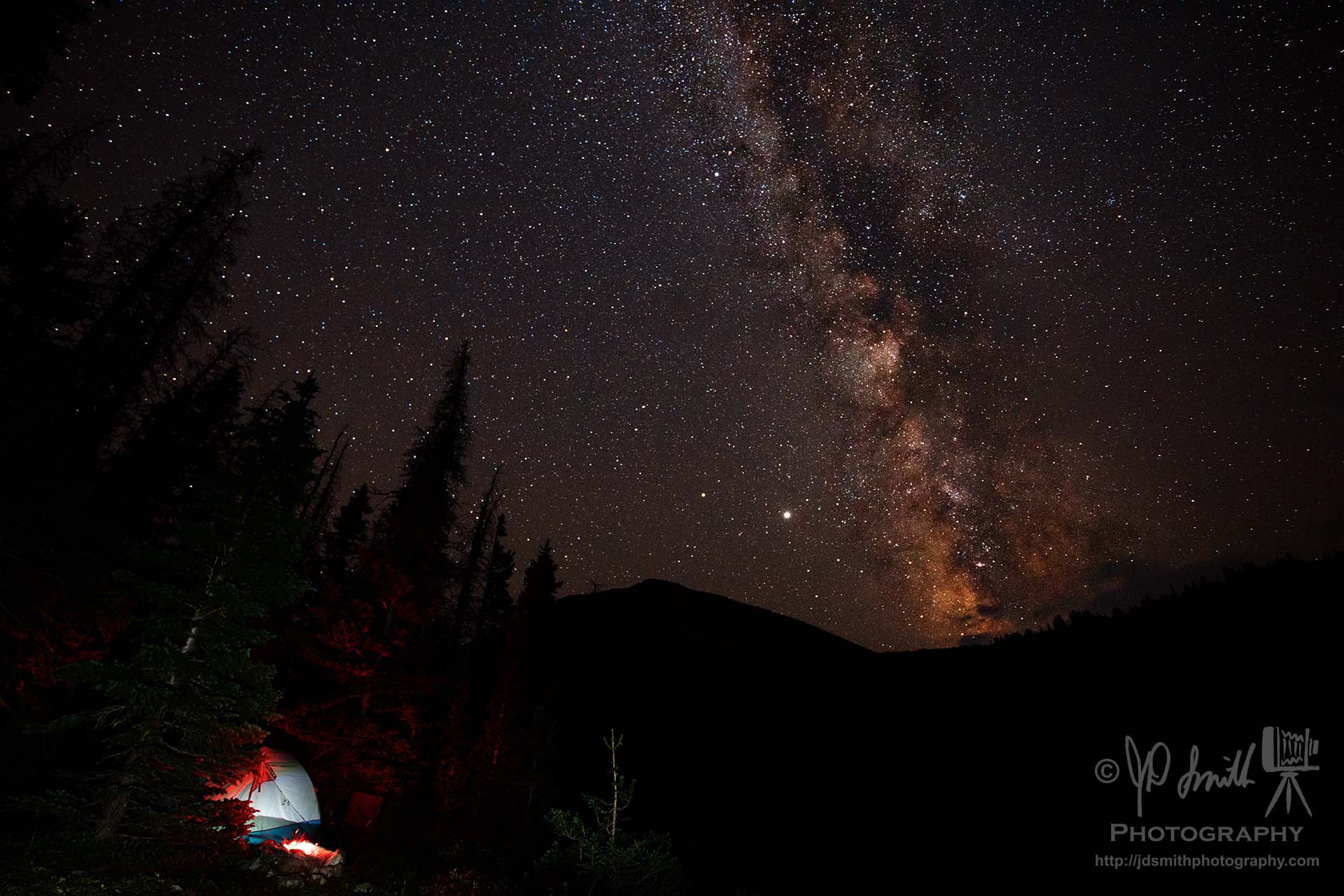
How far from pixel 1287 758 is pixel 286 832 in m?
22.6

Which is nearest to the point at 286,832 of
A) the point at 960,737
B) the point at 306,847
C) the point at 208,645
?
the point at 306,847

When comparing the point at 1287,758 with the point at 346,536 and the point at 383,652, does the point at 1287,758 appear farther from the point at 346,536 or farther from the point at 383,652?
the point at 346,536

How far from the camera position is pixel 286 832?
15.0 metres

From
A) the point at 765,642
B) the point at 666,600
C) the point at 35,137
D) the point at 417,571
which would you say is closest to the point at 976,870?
the point at 417,571

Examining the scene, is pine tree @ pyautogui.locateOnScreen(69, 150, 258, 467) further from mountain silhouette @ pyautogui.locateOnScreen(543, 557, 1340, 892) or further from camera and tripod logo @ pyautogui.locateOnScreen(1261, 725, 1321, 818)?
camera and tripod logo @ pyautogui.locateOnScreen(1261, 725, 1321, 818)

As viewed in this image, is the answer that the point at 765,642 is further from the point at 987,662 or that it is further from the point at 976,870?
the point at 976,870

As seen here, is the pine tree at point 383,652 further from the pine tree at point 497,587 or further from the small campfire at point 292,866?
the pine tree at point 497,587

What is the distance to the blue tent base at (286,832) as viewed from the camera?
46.6 feet

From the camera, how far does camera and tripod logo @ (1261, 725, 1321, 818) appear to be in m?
9.81

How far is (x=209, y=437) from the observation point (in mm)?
21344

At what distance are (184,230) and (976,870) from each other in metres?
25.4
